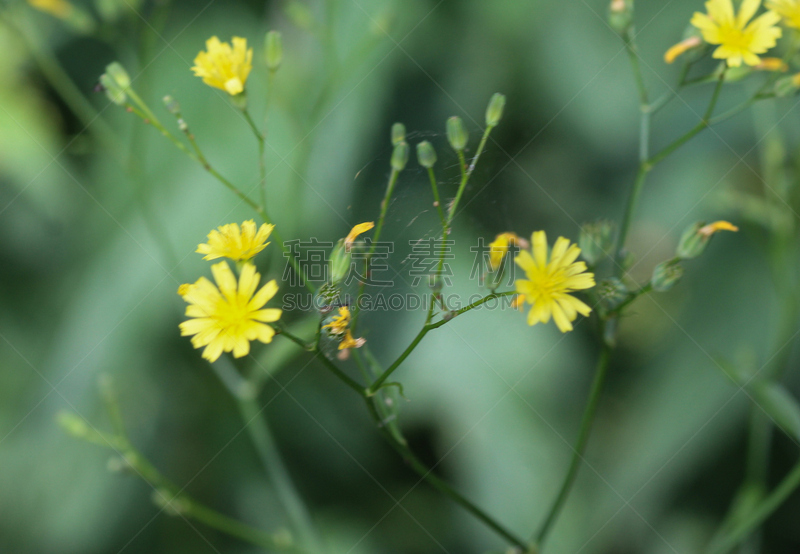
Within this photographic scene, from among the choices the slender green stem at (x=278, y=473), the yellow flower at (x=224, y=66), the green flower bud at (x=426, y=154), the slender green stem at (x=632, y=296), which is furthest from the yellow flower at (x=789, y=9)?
the slender green stem at (x=278, y=473)

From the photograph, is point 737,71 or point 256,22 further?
point 256,22

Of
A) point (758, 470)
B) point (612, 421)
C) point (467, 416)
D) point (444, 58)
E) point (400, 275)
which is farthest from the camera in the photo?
point (444, 58)

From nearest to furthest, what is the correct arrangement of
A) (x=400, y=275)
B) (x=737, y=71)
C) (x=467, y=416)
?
(x=400, y=275) → (x=737, y=71) → (x=467, y=416)

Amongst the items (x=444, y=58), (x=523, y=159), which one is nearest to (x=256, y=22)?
(x=444, y=58)

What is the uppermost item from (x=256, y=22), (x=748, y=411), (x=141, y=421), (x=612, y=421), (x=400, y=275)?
(x=748, y=411)

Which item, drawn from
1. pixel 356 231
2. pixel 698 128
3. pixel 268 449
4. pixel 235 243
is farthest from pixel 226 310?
pixel 698 128

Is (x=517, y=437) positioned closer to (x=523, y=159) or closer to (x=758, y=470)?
(x=758, y=470)

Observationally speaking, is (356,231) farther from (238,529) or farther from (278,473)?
(238,529)
